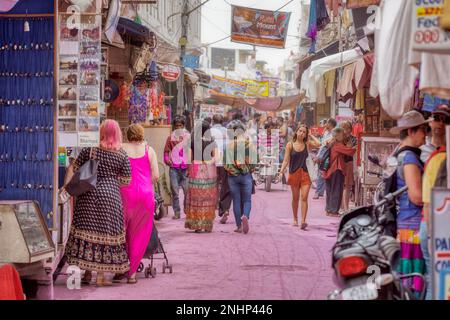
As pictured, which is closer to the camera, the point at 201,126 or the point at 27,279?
the point at 27,279

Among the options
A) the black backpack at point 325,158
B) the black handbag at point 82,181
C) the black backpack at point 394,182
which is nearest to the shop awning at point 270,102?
the black backpack at point 325,158

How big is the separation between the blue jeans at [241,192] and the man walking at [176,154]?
6.21ft

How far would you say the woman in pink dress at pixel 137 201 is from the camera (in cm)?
1076

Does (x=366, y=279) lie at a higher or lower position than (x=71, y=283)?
higher

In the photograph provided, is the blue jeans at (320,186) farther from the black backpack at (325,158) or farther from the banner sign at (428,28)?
the banner sign at (428,28)

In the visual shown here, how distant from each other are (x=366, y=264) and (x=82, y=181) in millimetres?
4424

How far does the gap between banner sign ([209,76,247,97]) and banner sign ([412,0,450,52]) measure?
38479 millimetres

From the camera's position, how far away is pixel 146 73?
1970 centimetres

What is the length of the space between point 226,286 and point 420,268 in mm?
3486

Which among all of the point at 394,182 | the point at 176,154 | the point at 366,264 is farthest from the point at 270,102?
the point at 366,264

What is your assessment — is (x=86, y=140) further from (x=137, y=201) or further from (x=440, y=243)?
(x=440, y=243)
